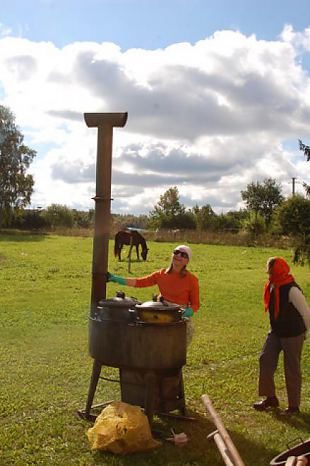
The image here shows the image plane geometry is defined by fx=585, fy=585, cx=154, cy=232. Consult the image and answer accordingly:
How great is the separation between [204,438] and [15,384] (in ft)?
8.95

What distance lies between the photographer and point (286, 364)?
6.16 m

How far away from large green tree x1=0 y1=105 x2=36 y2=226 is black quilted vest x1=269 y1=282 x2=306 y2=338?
162 feet

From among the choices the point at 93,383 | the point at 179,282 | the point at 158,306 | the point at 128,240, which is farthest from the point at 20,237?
the point at 158,306

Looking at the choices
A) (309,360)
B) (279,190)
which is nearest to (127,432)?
→ (309,360)

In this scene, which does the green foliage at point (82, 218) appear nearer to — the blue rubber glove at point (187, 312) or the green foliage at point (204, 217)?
the green foliage at point (204, 217)

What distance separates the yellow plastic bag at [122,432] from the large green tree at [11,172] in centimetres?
5018

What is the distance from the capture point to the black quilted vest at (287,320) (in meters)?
6.05

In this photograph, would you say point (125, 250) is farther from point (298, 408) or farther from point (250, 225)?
point (298, 408)

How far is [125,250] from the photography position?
31953 mm

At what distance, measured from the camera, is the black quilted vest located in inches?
238

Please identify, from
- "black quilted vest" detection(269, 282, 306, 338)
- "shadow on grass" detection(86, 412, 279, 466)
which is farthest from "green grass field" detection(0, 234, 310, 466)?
"black quilted vest" detection(269, 282, 306, 338)

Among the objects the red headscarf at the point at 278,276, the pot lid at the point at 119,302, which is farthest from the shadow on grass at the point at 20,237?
the pot lid at the point at 119,302

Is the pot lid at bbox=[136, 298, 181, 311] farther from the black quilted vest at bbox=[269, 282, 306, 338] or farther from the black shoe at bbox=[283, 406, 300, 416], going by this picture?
the black shoe at bbox=[283, 406, 300, 416]

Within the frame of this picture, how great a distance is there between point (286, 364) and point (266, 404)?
1.68ft
